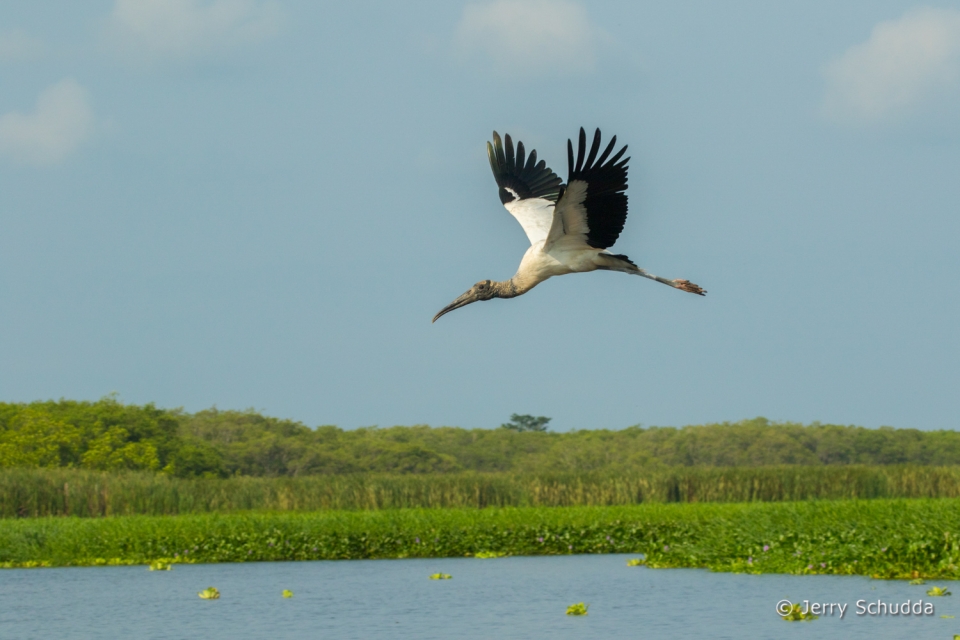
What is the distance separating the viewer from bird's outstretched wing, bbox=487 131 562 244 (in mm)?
11078

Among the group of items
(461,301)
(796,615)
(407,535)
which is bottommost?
(796,615)

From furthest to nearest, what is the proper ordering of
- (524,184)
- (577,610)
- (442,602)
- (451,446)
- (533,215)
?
(451,446) → (442,602) → (577,610) → (524,184) → (533,215)

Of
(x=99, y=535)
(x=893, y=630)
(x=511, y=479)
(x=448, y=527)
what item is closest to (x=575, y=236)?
(x=893, y=630)

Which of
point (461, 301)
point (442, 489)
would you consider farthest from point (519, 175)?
point (442, 489)

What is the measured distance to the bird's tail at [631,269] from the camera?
376 inches

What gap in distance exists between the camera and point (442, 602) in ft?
53.1

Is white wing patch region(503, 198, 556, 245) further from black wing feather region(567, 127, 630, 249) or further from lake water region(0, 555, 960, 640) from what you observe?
lake water region(0, 555, 960, 640)

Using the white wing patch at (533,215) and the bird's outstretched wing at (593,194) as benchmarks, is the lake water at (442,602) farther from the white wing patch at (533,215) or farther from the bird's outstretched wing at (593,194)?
the bird's outstretched wing at (593,194)

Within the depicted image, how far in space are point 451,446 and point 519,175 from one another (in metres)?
49.6

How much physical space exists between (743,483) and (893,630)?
15750mm

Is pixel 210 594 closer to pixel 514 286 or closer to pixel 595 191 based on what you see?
pixel 514 286

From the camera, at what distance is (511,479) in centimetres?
2805

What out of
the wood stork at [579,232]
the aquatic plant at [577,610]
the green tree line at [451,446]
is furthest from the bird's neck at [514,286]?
the green tree line at [451,446]

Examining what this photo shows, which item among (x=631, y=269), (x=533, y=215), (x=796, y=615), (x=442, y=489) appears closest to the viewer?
(x=631, y=269)
